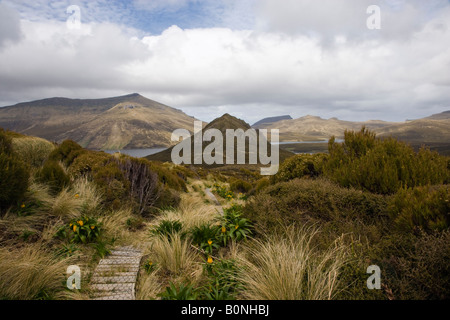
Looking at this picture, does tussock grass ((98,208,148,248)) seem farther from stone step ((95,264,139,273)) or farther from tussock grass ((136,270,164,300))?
tussock grass ((136,270,164,300))

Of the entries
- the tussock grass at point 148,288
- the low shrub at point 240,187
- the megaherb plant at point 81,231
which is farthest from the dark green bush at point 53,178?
the low shrub at point 240,187

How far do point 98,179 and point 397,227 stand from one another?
677 cm

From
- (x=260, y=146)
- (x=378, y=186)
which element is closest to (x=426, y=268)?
(x=378, y=186)

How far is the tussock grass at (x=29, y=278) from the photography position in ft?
8.66

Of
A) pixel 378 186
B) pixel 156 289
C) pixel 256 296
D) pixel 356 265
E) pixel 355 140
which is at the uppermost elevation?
pixel 355 140

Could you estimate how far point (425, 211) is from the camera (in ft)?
11.0

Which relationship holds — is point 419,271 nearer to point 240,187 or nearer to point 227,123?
point 240,187

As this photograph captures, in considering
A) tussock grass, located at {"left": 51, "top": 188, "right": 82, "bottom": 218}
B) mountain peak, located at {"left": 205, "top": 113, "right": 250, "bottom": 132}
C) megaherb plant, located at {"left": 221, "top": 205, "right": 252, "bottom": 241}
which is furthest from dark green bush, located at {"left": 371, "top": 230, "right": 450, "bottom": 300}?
mountain peak, located at {"left": 205, "top": 113, "right": 250, "bottom": 132}

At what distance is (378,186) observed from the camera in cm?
564

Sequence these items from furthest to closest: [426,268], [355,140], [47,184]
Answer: [355,140] → [47,184] → [426,268]

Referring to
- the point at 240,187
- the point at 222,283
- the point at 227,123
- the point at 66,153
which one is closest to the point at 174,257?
the point at 222,283

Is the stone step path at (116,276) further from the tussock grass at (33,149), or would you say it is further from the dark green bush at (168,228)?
the tussock grass at (33,149)

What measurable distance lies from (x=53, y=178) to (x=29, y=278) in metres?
4.12
